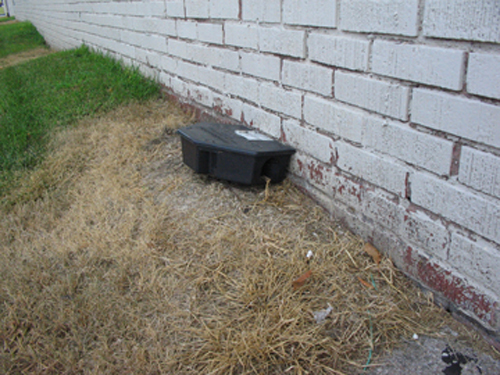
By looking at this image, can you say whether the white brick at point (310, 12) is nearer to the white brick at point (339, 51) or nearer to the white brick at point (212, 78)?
the white brick at point (339, 51)

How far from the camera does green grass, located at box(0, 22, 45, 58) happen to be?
1370 cm

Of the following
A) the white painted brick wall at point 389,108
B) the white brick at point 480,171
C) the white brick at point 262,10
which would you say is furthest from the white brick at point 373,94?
the white brick at point 262,10

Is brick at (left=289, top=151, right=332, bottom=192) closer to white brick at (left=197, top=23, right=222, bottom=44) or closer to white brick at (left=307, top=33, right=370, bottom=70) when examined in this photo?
white brick at (left=307, top=33, right=370, bottom=70)

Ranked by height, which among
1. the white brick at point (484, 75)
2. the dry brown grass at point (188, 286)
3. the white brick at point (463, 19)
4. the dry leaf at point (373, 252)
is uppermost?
the white brick at point (463, 19)

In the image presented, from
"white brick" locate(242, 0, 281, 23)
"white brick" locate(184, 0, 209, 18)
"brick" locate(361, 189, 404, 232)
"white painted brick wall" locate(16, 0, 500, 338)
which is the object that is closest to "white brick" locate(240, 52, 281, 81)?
"white painted brick wall" locate(16, 0, 500, 338)

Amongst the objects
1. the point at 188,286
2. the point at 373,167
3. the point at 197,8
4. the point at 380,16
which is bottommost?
the point at 188,286

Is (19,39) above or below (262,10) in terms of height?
below

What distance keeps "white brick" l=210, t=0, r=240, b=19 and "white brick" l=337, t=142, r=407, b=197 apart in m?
1.59

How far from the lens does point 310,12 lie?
2793mm

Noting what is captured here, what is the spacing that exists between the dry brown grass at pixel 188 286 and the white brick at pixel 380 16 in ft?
3.94

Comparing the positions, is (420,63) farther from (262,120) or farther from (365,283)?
(262,120)

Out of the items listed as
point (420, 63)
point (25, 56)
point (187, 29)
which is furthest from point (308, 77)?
point (25, 56)

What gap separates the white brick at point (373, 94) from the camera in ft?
7.43

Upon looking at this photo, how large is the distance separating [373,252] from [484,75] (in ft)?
3.78
